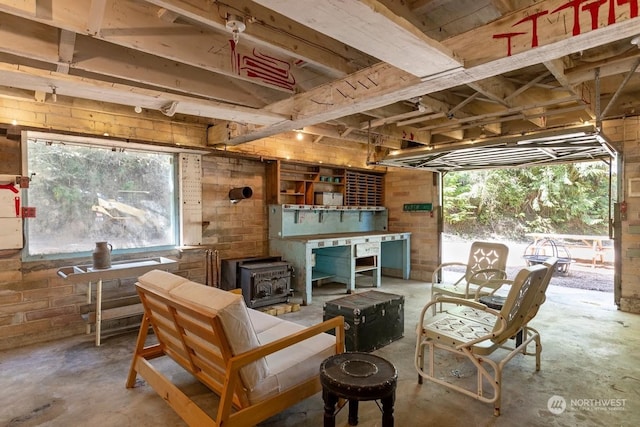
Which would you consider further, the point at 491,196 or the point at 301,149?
the point at 491,196

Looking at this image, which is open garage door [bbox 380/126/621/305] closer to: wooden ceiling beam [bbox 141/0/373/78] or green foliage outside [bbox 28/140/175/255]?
wooden ceiling beam [bbox 141/0/373/78]

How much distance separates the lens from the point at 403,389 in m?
2.46

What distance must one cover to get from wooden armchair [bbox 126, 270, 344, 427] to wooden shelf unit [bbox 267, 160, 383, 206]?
308 centimetres

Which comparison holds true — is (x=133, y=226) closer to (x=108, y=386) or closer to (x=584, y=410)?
(x=108, y=386)

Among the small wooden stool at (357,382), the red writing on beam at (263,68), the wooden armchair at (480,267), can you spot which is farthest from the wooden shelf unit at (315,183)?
the small wooden stool at (357,382)

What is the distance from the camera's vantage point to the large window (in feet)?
11.2

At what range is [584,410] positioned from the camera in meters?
2.21

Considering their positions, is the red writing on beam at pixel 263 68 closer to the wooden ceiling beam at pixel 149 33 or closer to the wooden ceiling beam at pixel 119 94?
the wooden ceiling beam at pixel 149 33

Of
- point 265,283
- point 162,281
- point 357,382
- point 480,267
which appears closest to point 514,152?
point 480,267

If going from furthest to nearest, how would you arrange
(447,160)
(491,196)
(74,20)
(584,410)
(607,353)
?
(491,196) → (447,160) → (607,353) → (584,410) → (74,20)

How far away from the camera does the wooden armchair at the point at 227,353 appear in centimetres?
160

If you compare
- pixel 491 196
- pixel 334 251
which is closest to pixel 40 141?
pixel 334 251

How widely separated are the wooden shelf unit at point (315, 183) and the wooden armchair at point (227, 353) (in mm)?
3075

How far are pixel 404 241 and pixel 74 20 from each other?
5.70m
